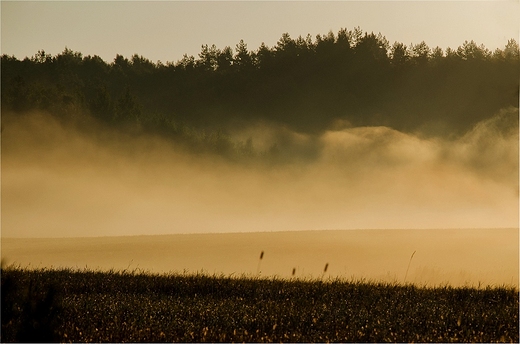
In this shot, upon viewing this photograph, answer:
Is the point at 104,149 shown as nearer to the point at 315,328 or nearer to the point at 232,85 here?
the point at 232,85

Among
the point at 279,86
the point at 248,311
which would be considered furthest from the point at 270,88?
the point at 248,311

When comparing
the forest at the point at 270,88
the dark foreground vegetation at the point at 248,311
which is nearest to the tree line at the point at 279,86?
the forest at the point at 270,88

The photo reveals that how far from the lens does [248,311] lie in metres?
10.7

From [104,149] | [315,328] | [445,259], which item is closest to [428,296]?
[315,328]

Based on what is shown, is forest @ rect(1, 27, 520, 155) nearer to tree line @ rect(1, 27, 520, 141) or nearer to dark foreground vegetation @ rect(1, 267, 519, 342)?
tree line @ rect(1, 27, 520, 141)

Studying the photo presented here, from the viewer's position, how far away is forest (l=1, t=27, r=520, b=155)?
50875mm

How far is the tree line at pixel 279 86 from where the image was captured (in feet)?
168

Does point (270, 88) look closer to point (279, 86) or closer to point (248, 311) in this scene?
point (279, 86)

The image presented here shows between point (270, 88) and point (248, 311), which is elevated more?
point (270, 88)

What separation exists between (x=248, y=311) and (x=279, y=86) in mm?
60478

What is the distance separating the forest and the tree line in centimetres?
10

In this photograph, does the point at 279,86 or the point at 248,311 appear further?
the point at 279,86

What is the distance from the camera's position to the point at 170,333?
30.1 ft

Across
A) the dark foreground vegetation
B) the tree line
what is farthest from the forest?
the dark foreground vegetation
